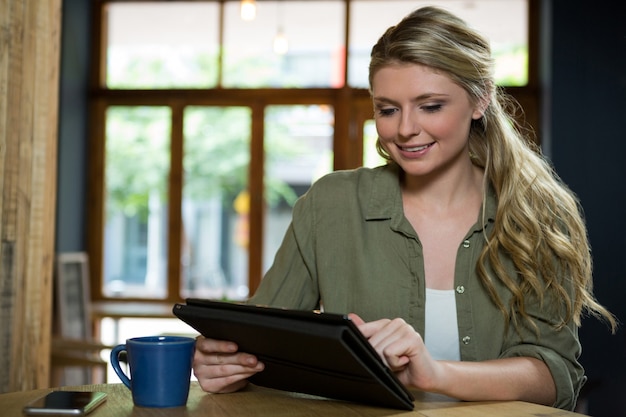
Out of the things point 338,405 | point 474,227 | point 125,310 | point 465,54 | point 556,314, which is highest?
point 465,54

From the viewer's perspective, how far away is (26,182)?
2217 mm

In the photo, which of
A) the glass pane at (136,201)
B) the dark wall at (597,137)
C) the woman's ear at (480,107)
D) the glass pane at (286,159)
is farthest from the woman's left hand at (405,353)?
the glass pane at (136,201)

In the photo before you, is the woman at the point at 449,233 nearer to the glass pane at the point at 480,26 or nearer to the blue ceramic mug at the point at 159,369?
the blue ceramic mug at the point at 159,369

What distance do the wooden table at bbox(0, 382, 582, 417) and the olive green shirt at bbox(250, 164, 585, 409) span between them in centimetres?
29

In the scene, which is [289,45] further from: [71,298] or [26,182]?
[26,182]

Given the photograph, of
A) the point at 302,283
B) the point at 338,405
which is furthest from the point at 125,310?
the point at 338,405

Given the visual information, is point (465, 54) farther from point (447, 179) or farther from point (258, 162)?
point (258, 162)

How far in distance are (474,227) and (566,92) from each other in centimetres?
452

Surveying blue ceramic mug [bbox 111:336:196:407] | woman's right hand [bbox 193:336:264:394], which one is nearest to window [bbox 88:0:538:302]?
woman's right hand [bbox 193:336:264:394]

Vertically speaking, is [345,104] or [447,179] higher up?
[345,104]

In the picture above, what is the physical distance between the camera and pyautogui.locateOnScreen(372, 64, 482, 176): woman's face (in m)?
1.75

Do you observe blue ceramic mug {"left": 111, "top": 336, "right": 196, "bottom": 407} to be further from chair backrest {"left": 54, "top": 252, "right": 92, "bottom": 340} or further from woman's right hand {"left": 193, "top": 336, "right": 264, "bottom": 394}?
chair backrest {"left": 54, "top": 252, "right": 92, "bottom": 340}

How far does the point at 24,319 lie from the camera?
7.43ft

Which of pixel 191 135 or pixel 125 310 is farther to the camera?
pixel 191 135
